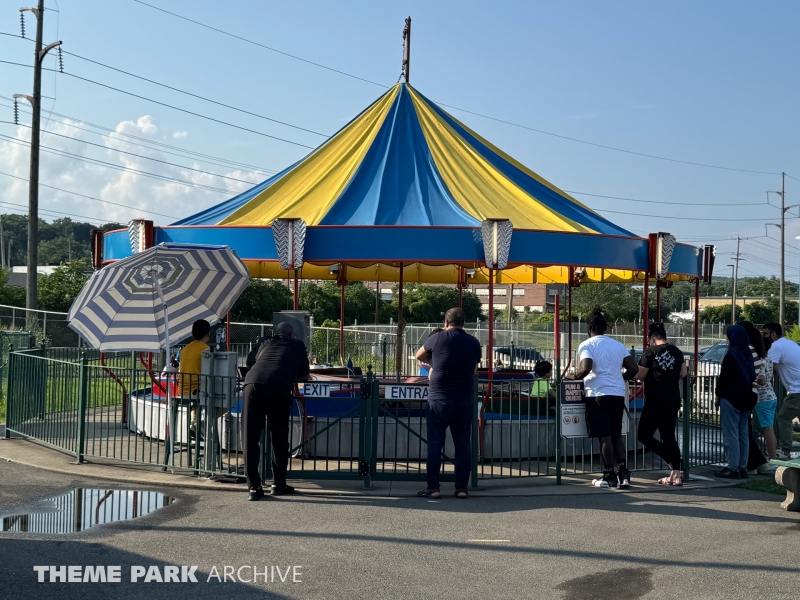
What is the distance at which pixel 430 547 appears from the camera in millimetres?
6699

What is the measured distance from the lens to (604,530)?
7363 millimetres

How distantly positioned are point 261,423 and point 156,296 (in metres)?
4.04

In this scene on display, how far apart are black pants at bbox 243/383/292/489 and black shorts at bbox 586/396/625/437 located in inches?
129

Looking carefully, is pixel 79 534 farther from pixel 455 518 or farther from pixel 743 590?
pixel 743 590

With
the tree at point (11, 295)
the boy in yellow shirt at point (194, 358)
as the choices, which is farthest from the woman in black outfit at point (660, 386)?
the tree at point (11, 295)

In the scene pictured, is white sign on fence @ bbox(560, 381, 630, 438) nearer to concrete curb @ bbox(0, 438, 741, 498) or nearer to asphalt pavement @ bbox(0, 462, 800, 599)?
concrete curb @ bbox(0, 438, 741, 498)

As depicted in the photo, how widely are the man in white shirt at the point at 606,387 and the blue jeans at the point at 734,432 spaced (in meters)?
1.68

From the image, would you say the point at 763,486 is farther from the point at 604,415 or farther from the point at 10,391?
the point at 10,391

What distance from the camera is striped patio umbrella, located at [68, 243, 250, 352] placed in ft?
36.0

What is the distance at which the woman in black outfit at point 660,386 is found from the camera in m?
9.37

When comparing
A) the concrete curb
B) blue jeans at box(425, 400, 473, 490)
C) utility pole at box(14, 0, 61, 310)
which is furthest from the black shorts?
utility pole at box(14, 0, 61, 310)

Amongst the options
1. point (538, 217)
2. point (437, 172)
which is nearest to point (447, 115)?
point (437, 172)

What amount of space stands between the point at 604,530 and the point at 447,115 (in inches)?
398

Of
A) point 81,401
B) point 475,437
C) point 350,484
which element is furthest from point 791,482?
point 81,401
